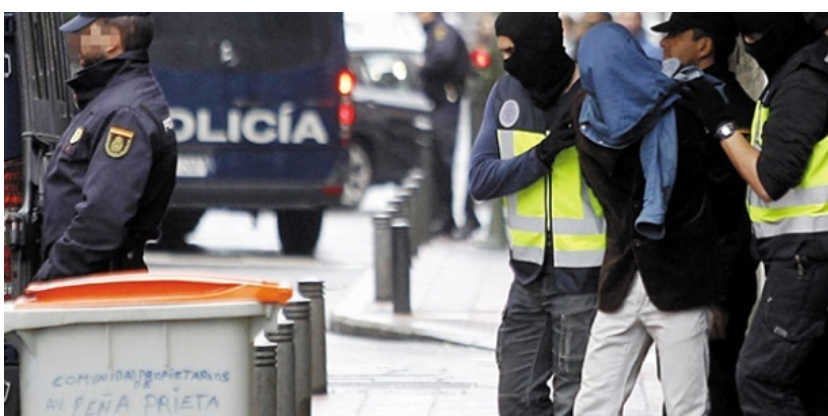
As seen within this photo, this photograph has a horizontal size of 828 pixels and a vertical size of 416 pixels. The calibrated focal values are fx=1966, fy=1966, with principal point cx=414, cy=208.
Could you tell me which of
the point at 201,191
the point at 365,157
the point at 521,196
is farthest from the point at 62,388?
the point at 365,157

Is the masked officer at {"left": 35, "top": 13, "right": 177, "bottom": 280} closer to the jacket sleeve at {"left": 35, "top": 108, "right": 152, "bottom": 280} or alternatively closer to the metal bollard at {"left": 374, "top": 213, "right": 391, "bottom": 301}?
the jacket sleeve at {"left": 35, "top": 108, "right": 152, "bottom": 280}

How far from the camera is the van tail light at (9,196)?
24.0 ft

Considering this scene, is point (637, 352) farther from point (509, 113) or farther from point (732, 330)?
point (509, 113)

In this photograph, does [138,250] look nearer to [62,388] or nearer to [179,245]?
[62,388]

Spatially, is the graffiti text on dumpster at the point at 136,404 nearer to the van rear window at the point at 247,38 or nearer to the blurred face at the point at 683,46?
the blurred face at the point at 683,46

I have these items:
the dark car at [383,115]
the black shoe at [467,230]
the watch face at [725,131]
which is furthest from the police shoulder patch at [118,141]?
the dark car at [383,115]

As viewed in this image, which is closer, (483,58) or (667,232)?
(667,232)

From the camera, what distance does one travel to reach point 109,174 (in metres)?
6.82

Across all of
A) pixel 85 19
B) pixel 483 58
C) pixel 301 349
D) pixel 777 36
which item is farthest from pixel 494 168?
pixel 483 58

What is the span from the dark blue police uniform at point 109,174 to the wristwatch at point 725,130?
6.45ft

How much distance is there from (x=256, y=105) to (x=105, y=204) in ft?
32.9

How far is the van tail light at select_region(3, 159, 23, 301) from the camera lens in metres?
7.33

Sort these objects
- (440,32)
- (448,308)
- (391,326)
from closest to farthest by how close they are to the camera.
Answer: (391,326), (448,308), (440,32)

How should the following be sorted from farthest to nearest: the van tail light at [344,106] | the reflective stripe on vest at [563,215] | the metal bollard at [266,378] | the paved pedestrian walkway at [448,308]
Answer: the van tail light at [344,106] → the paved pedestrian walkway at [448,308] → the metal bollard at [266,378] → the reflective stripe on vest at [563,215]
